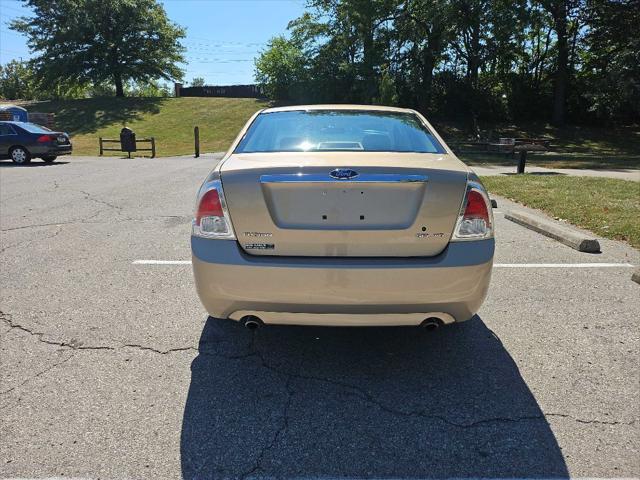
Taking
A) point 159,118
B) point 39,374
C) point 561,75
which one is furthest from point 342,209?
point 159,118

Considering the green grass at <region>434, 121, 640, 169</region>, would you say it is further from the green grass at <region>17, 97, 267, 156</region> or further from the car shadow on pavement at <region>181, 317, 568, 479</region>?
the car shadow on pavement at <region>181, 317, 568, 479</region>

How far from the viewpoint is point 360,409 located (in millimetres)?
2684

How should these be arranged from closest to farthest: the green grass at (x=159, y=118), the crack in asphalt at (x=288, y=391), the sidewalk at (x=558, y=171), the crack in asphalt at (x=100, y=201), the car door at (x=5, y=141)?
the crack in asphalt at (x=288, y=391), the crack in asphalt at (x=100, y=201), the sidewalk at (x=558, y=171), the car door at (x=5, y=141), the green grass at (x=159, y=118)

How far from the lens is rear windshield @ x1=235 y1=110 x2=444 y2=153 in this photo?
3.45 metres

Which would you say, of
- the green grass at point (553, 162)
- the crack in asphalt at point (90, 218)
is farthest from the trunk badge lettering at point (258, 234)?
the green grass at point (553, 162)

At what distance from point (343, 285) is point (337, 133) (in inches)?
58.7

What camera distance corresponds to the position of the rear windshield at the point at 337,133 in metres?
3.45

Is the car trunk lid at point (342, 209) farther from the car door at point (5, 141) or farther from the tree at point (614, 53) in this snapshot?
the tree at point (614, 53)

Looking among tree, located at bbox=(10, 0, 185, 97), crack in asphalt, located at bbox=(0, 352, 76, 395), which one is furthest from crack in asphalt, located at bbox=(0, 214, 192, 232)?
tree, located at bbox=(10, 0, 185, 97)

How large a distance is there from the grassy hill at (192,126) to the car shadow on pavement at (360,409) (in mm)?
19061

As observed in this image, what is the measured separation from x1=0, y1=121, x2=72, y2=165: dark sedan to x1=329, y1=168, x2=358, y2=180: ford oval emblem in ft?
59.3

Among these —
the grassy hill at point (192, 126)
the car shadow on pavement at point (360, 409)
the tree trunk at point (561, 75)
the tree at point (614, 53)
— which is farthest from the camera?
the tree trunk at point (561, 75)

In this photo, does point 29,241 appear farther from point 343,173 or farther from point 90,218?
point 343,173

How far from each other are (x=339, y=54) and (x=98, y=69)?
24304 mm
